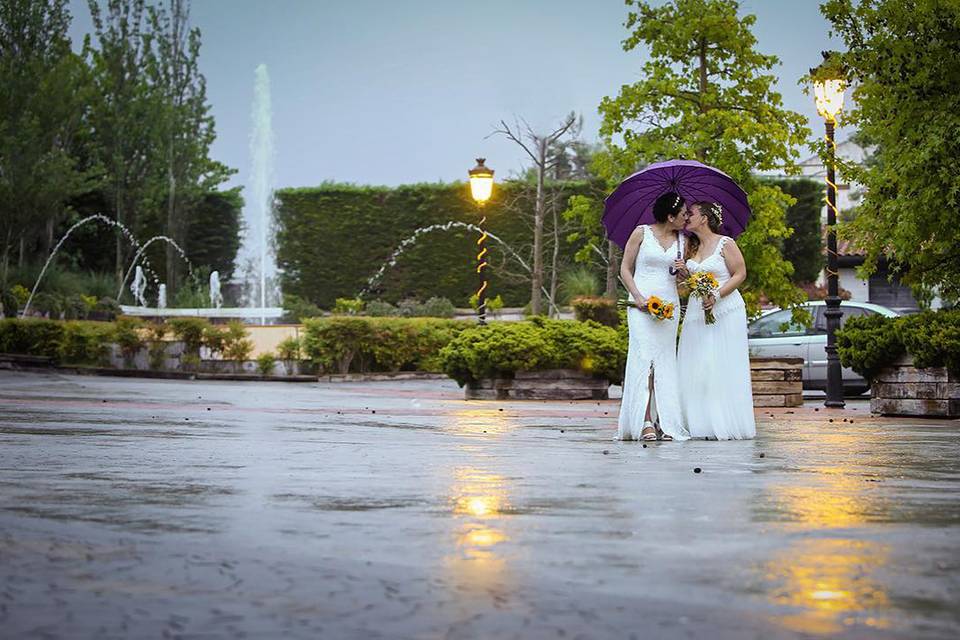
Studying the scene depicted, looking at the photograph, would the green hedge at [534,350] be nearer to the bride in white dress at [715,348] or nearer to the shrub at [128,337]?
the bride in white dress at [715,348]

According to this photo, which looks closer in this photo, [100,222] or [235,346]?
[235,346]

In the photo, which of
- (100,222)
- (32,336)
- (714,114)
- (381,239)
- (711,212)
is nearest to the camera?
(711,212)

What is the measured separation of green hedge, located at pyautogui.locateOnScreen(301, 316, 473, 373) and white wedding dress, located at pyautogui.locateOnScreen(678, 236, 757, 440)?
56.7 feet

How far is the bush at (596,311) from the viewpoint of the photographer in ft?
105

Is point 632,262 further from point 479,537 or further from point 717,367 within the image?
point 479,537

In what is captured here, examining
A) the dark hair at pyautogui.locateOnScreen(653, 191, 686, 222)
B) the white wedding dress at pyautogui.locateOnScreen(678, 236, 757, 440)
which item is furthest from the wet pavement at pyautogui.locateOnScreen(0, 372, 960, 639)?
the dark hair at pyautogui.locateOnScreen(653, 191, 686, 222)

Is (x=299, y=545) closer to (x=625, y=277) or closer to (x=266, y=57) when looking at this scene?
(x=625, y=277)

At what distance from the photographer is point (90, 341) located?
96.9 feet

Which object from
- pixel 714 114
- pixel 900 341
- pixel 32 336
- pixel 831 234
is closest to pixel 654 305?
pixel 900 341

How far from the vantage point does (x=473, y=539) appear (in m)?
5.02

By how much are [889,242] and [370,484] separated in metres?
9.96

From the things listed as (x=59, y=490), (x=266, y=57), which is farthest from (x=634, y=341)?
(x=266, y=57)

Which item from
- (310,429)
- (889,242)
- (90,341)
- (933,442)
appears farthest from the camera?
(90,341)

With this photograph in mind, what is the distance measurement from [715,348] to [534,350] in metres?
9.26
